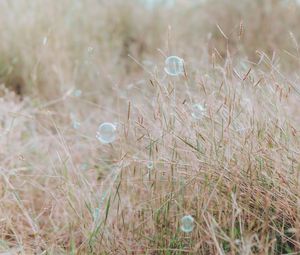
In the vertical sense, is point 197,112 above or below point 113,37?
below

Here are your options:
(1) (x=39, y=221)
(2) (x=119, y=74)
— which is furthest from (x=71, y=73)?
(1) (x=39, y=221)

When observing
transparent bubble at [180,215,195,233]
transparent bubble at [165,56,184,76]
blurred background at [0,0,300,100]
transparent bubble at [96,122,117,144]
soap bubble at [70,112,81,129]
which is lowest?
transparent bubble at [180,215,195,233]

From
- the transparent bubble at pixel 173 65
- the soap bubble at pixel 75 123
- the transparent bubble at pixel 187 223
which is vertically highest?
the transparent bubble at pixel 173 65

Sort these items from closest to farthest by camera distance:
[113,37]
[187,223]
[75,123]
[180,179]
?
[187,223]
[180,179]
[75,123]
[113,37]

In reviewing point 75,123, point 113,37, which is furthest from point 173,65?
point 113,37

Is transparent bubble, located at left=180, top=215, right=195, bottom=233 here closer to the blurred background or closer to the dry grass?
the dry grass

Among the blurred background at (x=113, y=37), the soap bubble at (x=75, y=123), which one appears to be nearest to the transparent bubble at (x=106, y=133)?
the soap bubble at (x=75, y=123)

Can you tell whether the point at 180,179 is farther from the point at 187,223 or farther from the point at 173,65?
the point at 173,65

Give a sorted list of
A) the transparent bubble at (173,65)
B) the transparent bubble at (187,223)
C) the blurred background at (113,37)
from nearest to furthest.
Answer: the transparent bubble at (187,223) < the transparent bubble at (173,65) < the blurred background at (113,37)

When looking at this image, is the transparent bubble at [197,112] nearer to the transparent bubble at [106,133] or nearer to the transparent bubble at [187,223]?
the transparent bubble at [106,133]

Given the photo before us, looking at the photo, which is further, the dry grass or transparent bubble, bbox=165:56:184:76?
transparent bubble, bbox=165:56:184:76

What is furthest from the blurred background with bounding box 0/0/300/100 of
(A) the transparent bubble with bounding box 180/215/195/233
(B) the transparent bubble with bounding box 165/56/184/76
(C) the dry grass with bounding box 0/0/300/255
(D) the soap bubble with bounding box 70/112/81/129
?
(A) the transparent bubble with bounding box 180/215/195/233

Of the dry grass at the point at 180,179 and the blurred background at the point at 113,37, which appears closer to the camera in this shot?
the dry grass at the point at 180,179

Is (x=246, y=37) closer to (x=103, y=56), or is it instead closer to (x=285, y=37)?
(x=285, y=37)
